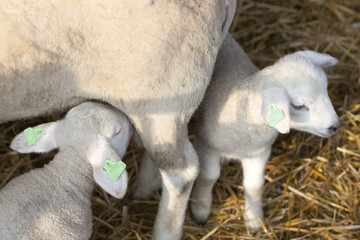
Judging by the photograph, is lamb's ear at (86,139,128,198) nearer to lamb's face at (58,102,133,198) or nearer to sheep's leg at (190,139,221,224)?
lamb's face at (58,102,133,198)

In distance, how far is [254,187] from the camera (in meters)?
3.15

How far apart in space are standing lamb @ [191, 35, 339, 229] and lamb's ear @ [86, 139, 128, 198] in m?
0.72

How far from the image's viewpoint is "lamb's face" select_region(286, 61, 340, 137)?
2600 mm

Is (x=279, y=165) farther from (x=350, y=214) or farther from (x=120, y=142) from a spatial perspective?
(x=120, y=142)

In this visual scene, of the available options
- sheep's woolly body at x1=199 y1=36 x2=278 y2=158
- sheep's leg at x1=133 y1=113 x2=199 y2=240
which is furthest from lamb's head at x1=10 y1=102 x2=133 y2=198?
sheep's woolly body at x1=199 y1=36 x2=278 y2=158

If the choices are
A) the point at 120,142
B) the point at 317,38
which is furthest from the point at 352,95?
the point at 120,142

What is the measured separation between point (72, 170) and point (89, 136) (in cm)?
21

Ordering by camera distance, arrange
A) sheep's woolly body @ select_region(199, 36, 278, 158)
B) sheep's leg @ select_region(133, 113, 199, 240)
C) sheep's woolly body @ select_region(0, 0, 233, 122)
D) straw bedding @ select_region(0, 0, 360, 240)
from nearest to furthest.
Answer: sheep's woolly body @ select_region(0, 0, 233, 122)
sheep's leg @ select_region(133, 113, 199, 240)
sheep's woolly body @ select_region(199, 36, 278, 158)
straw bedding @ select_region(0, 0, 360, 240)

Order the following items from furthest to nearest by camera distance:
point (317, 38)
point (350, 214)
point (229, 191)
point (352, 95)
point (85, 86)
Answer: point (317, 38), point (352, 95), point (229, 191), point (350, 214), point (85, 86)

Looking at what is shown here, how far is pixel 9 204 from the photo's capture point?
241 cm

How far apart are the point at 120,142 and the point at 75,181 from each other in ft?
1.06

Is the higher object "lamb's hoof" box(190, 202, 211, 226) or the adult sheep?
the adult sheep

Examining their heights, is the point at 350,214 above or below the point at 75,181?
below

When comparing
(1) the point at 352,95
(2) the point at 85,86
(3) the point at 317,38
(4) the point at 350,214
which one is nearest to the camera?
(2) the point at 85,86
